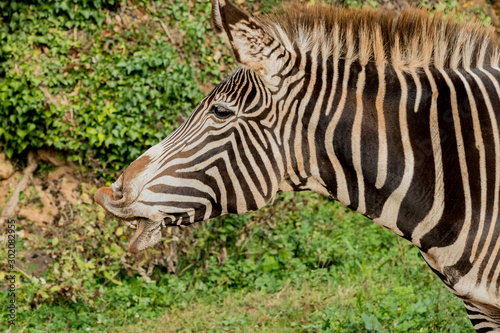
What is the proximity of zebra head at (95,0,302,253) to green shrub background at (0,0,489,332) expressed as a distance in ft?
8.15

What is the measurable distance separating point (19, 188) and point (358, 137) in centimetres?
697

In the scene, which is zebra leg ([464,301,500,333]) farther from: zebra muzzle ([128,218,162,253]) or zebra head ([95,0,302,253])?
zebra muzzle ([128,218,162,253])

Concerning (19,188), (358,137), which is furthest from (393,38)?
(19,188)

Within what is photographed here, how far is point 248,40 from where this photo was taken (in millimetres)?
2725

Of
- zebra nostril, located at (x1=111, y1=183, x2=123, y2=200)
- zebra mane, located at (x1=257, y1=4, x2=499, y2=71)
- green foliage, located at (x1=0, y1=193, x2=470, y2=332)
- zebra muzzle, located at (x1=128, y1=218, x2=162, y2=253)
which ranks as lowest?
green foliage, located at (x1=0, y1=193, x2=470, y2=332)

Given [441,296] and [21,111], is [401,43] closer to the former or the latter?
[441,296]

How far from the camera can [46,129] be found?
8.20 m

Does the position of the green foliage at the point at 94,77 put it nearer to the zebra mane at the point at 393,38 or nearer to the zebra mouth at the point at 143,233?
the zebra mouth at the point at 143,233

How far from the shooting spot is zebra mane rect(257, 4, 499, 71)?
2.87m

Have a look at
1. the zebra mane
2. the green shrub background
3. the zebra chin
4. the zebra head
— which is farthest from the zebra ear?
the green shrub background

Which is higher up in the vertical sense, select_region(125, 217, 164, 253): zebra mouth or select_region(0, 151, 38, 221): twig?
select_region(125, 217, 164, 253): zebra mouth

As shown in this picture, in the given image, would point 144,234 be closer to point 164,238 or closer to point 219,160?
point 219,160

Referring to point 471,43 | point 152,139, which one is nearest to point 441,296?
point 471,43

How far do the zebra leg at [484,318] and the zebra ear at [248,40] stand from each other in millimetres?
1755
